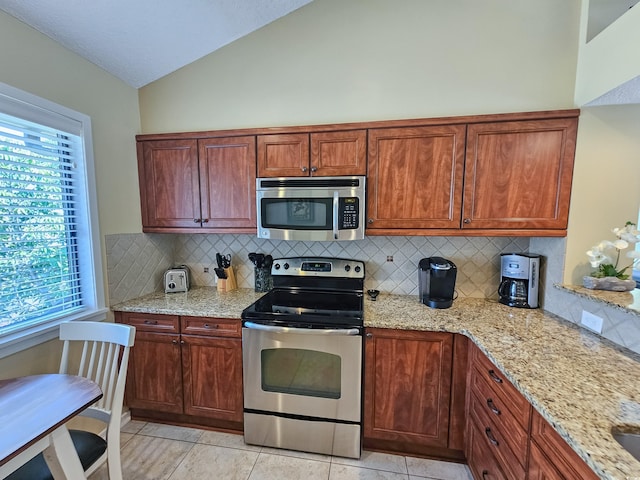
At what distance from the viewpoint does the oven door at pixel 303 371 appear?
5.78ft

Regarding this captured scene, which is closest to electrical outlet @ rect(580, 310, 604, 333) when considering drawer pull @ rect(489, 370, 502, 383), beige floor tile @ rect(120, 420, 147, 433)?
drawer pull @ rect(489, 370, 502, 383)

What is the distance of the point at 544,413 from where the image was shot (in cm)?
95

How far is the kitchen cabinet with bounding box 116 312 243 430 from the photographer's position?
1.96 meters

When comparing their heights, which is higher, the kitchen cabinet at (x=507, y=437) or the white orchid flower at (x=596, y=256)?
the white orchid flower at (x=596, y=256)

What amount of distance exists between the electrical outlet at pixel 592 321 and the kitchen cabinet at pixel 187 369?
2.09 meters

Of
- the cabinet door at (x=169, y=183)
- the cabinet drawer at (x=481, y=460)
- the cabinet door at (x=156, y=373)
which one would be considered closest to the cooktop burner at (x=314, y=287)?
the cabinet door at (x=156, y=373)

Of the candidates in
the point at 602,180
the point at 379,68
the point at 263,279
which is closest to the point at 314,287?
the point at 263,279

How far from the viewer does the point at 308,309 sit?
1963 mm

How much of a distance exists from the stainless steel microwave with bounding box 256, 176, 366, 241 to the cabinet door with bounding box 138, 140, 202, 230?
1.96ft

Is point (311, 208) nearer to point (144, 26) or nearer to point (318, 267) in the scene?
point (318, 267)

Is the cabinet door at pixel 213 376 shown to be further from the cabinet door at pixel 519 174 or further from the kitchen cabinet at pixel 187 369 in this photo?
the cabinet door at pixel 519 174

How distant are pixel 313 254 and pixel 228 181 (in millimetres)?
902

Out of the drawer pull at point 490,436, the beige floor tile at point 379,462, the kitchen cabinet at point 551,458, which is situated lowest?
the beige floor tile at point 379,462

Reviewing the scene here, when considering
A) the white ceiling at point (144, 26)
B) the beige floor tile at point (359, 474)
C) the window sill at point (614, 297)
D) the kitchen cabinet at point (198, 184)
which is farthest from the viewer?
the kitchen cabinet at point (198, 184)
